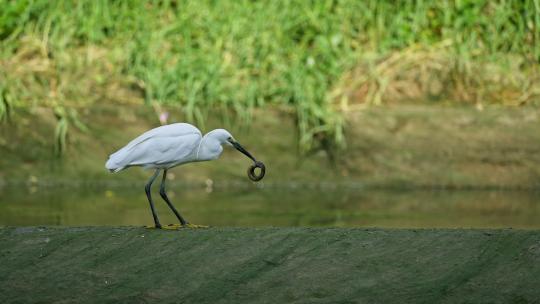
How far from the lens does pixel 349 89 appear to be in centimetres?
795

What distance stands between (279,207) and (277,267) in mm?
3190

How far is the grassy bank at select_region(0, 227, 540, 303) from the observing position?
3.01 m

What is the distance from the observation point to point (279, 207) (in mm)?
6379

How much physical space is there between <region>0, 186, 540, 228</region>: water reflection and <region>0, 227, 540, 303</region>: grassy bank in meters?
2.15

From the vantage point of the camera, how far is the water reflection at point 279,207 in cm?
575

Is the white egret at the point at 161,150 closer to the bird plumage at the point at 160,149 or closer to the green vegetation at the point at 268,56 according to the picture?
the bird plumage at the point at 160,149

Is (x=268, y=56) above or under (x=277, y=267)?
above

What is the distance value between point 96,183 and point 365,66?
2.14m

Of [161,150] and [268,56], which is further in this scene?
[268,56]

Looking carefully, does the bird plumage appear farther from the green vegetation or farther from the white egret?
the green vegetation

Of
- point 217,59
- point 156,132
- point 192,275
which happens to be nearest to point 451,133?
point 217,59

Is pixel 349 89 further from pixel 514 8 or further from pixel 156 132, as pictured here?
pixel 156 132

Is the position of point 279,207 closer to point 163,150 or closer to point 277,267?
point 163,150

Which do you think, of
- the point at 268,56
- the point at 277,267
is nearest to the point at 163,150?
the point at 277,267
